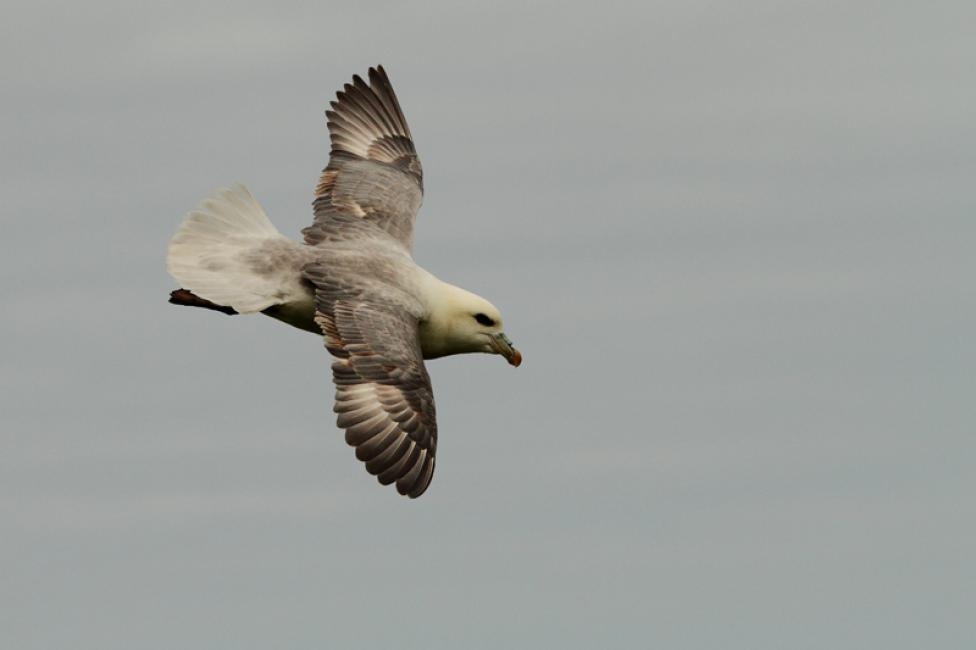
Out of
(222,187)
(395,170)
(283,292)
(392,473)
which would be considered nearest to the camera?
(392,473)

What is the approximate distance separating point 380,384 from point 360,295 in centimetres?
101

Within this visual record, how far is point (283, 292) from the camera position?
16.4 m

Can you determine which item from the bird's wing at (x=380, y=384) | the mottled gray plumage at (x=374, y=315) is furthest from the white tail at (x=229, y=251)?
the bird's wing at (x=380, y=384)

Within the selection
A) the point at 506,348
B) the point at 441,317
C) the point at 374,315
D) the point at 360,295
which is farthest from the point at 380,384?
the point at 506,348

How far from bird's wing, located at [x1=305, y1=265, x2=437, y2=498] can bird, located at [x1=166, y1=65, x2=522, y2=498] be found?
11 mm

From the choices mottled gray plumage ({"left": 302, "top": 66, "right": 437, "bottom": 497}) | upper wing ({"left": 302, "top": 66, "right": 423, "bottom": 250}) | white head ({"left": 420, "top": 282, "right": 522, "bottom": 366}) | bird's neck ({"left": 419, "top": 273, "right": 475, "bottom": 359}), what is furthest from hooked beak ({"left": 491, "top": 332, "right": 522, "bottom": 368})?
upper wing ({"left": 302, "top": 66, "right": 423, "bottom": 250})

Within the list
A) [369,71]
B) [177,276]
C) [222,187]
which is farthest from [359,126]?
[177,276]

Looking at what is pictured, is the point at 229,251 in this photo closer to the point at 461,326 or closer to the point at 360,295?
the point at 360,295

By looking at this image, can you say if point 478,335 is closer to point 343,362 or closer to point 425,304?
point 425,304

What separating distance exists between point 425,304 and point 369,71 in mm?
4958

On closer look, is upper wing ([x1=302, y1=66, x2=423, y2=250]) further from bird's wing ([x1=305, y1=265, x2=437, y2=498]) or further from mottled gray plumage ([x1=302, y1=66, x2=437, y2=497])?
bird's wing ([x1=305, y1=265, x2=437, y2=498])

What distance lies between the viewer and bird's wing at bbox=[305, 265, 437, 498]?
593 inches

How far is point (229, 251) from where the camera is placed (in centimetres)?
1705

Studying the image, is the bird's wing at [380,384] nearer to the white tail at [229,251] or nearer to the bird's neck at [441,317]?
the bird's neck at [441,317]
